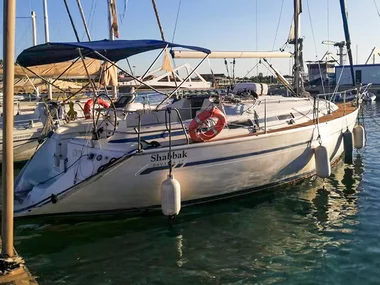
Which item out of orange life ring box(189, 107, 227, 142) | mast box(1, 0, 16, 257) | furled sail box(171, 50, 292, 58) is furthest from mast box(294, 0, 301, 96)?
mast box(1, 0, 16, 257)

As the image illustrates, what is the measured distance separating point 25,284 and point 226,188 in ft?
16.7

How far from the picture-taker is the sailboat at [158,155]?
8.02 meters

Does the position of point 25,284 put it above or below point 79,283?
above

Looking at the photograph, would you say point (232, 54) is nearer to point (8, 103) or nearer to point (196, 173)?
point (196, 173)

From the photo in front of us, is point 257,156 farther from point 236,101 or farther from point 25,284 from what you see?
point 25,284

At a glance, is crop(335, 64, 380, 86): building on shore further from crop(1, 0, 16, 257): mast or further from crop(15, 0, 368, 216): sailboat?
crop(1, 0, 16, 257): mast

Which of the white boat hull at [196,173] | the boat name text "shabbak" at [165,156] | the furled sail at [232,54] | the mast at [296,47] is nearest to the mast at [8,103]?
the white boat hull at [196,173]

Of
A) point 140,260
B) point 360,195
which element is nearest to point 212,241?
point 140,260

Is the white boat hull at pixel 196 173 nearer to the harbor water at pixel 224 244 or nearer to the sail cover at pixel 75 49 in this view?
the harbor water at pixel 224 244

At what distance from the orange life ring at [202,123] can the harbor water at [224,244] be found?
1455 millimetres

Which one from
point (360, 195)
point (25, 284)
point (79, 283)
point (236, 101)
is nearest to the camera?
point (25, 284)

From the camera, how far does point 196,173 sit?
341 inches

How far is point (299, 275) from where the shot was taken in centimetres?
617

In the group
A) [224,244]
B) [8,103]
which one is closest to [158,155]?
[224,244]
